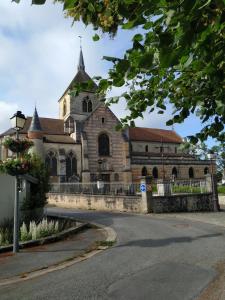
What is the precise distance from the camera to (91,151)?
167ft

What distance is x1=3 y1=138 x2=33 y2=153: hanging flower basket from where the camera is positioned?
10.1m

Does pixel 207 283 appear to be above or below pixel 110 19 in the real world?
below

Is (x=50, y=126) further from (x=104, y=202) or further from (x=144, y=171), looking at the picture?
(x=104, y=202)

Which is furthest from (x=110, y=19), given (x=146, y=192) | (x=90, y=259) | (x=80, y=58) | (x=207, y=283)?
(x=80, y=58)

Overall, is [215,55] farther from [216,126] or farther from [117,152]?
[117,152]

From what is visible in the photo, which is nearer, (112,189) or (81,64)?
(112,189)

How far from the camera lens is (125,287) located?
20.0 feet

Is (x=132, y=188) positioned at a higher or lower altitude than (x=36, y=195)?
higher

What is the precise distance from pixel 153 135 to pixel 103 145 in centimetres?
1754

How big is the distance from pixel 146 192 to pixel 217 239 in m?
8.93

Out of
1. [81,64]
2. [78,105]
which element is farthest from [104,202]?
[81,64]

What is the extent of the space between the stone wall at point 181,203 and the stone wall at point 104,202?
69 centimetres

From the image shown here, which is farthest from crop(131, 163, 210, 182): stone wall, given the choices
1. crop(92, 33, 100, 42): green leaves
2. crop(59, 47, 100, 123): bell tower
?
crop(92, 33, 100, 42): green leaves

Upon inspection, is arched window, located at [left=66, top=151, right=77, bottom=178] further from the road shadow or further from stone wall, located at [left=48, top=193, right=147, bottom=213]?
the road shadow
